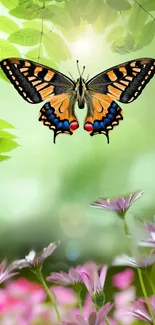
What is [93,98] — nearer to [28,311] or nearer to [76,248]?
[28,311]

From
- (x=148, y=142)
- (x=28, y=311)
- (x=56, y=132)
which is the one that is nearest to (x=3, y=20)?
(x=56, y=132)

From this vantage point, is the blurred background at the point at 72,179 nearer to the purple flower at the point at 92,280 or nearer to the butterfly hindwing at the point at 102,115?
the butterfly hindwing at the point at 102,115

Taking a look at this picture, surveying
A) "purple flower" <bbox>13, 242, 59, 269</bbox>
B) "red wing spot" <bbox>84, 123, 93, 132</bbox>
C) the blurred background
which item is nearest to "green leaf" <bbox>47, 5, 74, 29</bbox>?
"red wing spot" <bbox>84, 123, 93, 132</bbox>

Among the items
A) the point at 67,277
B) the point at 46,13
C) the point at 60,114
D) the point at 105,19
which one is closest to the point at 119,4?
the point at 105,19

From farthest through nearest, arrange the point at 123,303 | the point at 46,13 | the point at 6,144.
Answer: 1. the point at 46,13
2. the point at 6,144
3. the point at 123,303

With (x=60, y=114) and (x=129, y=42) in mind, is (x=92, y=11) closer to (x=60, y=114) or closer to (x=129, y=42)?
(x=129, y=42)
